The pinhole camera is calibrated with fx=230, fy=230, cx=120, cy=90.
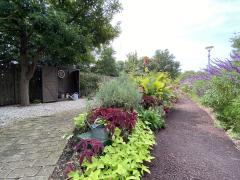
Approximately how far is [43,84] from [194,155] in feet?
23.8

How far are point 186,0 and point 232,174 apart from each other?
5.17 m

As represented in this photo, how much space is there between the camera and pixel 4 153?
9.41ft

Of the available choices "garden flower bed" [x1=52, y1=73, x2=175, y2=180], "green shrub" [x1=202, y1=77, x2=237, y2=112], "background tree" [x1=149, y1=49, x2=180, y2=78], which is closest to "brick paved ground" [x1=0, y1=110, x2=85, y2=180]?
"garden flower bed" [x1=52, y1=73, x2=175, y2=180]

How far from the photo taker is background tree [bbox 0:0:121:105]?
216 inches

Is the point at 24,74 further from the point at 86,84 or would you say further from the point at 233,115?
the point at 233,115

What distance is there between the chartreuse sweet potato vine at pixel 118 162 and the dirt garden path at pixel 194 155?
0.58ft

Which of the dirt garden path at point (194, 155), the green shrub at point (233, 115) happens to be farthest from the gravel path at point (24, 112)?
the green shrub at point (233, 115)

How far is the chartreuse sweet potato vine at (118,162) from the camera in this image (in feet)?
6.50

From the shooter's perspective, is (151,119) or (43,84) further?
(43,84)

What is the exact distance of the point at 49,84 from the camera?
918cm

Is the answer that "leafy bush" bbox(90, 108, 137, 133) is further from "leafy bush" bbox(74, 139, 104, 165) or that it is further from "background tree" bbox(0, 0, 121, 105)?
"background tree" bbox(0, 0, 121, 105)

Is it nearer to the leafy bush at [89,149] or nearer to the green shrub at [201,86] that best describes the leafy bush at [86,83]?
the green shrub at [201,86]

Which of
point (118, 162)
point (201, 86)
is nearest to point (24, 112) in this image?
point (118, 162)

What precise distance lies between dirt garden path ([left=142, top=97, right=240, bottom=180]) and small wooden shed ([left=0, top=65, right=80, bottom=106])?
6.08 m
